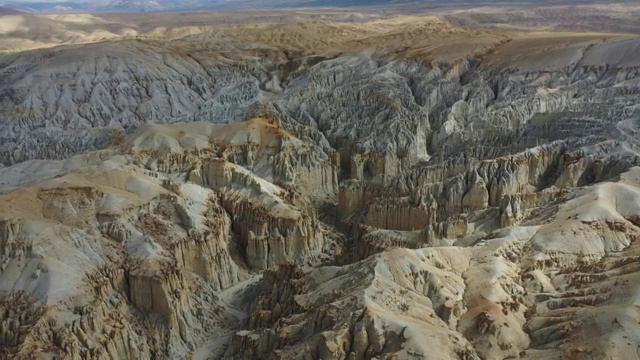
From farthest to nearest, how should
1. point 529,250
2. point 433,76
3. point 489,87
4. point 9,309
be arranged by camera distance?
point 433,76
point 489,87
point 529,250
point 9,309

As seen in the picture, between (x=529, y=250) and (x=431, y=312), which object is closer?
(x=431, y=312)

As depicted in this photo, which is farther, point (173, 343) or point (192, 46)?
point (192, 46)

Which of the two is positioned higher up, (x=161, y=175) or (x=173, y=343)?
(x=161, y=175)

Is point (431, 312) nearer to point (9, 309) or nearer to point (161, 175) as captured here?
point (9, 309)

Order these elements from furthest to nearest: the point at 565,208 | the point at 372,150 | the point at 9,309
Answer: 1. the point at 372,150
2. the point at 565,208
3. the point at 9,309

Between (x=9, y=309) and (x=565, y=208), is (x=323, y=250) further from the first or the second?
(x=9, y=309)

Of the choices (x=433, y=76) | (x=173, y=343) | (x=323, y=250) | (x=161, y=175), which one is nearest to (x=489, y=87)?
(x=433, y=76)

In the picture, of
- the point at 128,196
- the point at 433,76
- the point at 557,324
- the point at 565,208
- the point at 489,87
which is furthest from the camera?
the point at 433,76

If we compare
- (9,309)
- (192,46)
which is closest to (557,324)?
(9,309)

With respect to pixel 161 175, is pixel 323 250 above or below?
below
